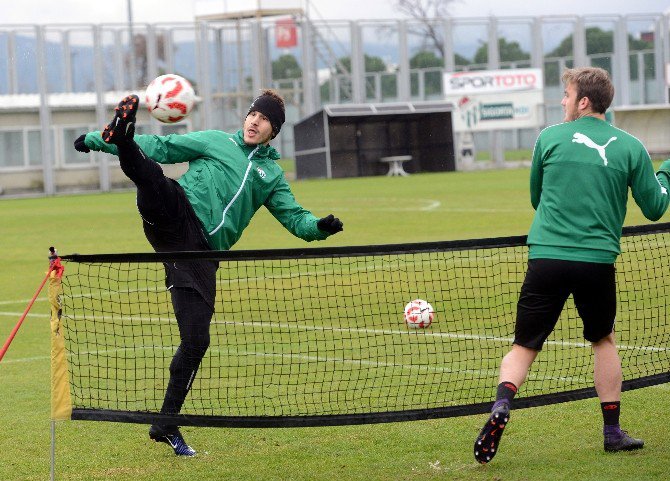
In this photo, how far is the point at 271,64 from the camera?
174ft

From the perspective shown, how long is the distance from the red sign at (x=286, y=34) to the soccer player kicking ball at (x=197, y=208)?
46732 mm

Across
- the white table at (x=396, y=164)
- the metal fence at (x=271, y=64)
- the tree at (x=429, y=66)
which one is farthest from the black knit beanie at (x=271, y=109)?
the tree at (x=429, y=66)

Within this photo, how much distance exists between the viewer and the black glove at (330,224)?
7160 mm

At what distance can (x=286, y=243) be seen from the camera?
21.5 meters

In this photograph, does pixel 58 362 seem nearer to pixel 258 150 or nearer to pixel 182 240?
pixel 182 240

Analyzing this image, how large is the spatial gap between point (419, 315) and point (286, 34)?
143 feet

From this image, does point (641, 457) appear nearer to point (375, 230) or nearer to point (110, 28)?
point (375, 230)

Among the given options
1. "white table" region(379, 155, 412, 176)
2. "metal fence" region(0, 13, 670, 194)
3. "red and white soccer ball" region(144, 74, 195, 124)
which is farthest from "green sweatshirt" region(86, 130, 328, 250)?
"white table" region(379, 155, 412, 176)

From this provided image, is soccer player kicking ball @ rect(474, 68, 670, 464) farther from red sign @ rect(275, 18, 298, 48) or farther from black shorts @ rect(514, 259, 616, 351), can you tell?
red sign @ rect(275, 18, 298, 48)

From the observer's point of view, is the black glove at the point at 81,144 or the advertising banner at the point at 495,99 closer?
the black glove at the point at 81,144

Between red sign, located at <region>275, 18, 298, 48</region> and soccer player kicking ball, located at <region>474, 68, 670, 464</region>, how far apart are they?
4761 cm

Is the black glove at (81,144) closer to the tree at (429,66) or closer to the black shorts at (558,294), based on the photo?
the black shorts at (558,294)

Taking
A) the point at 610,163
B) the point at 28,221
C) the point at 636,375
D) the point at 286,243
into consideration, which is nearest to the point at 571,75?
the point at 610,163

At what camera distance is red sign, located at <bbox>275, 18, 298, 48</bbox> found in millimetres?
53438
